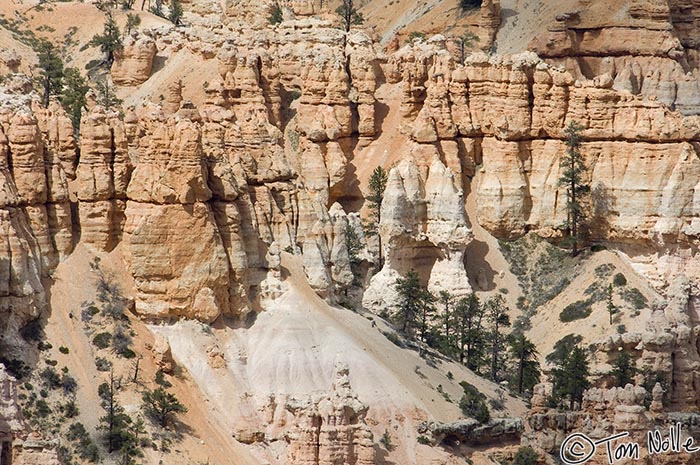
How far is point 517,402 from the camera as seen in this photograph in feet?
355

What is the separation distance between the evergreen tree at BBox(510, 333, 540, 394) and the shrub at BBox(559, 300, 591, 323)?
6155 mm

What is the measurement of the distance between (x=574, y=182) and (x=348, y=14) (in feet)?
110

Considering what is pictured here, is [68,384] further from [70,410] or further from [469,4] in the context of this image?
[469,4]

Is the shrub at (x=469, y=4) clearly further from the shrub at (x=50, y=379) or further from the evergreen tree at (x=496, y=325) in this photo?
the shrub at (x=50, y=379)

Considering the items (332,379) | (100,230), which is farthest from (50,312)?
(332,379)

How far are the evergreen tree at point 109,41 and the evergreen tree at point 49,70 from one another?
8.01 ft

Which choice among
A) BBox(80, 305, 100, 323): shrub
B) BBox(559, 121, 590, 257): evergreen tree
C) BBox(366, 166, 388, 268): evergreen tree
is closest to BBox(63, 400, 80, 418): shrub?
BBox(80, 305, 100, 323): shrub

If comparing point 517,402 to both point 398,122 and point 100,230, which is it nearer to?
point 100,230

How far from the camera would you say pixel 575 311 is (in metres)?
126

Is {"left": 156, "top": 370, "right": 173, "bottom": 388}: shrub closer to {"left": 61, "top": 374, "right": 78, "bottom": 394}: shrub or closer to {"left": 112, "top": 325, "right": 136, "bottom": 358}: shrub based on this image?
{"left": 112, "top": 325, "right": 136, "bottom": 358}: shrub

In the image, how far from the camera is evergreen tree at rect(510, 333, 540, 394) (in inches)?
4542

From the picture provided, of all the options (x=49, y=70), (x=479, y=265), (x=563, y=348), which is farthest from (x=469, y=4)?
(x=563, y=348)

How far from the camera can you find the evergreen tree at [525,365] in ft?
379

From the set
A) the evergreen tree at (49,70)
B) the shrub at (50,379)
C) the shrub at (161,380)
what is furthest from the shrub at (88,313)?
the evergreen tree at (49,70)
